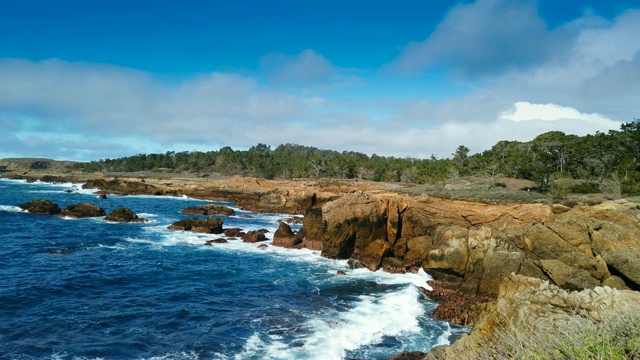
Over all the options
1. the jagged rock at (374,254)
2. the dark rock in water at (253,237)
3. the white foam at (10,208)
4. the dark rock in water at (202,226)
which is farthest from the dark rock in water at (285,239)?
the white foam at (10,208)

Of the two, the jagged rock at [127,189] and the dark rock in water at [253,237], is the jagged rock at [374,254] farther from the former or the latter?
the jagged rock at [127,189]

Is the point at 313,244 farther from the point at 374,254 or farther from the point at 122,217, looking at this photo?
the point at 122,217

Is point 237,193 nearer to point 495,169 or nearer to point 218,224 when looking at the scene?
point 218,224

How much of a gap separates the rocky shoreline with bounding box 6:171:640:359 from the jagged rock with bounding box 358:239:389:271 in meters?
0.09

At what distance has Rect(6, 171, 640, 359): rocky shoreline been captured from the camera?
13750mm

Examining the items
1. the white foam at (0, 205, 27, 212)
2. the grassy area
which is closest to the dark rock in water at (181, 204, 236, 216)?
the white foam at (0, 205, 27, 212)

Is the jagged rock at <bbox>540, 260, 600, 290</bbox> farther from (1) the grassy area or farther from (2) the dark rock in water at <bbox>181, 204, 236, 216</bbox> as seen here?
(2) the dark rock in water at <bbox>181, 204, 236, 216</bbox>

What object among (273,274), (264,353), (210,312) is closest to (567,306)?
(264,353)

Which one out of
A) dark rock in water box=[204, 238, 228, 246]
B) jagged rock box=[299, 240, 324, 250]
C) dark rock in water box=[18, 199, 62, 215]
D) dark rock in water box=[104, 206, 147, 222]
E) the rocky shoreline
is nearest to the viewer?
the rocky shoreline

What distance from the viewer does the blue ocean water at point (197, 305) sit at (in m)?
17.2

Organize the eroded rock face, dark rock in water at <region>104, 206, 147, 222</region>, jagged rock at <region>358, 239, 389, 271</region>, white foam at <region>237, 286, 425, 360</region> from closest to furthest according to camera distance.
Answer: white foam at <region>237, 286, 425, 360</region>, the eroded rock face, jagged rock at <region>358, 239, 389, 271</region>, dark rock in water at <region>104, 206, 147, 222</region>

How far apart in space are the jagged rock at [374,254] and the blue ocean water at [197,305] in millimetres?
1581

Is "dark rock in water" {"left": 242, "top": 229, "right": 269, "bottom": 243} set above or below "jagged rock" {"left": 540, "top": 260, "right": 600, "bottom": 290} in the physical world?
below

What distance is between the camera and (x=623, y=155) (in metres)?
68.8
